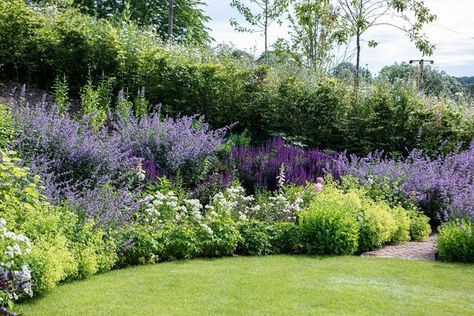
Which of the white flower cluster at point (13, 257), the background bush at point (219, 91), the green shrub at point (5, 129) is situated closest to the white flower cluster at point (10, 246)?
the white flower cluster at point (13, 257)

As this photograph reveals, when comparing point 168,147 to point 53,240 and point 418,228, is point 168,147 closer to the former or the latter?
point 53,240

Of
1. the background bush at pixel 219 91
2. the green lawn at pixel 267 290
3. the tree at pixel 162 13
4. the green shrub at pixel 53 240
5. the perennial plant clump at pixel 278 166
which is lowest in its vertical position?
the green lawn at pixel 267 290

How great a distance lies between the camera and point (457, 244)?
21.8ft

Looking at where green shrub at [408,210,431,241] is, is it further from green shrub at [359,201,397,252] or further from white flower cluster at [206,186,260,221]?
white flower cluster at [206,186,260,221]

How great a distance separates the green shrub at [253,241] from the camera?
254 inches

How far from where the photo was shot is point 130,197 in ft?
20.0

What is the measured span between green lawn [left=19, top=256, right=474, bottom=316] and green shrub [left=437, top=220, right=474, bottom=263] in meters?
0.38

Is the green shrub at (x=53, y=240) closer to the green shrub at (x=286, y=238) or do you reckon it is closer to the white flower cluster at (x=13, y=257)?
the white flower cluster at (x=13, y=257)

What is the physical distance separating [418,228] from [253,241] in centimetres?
272

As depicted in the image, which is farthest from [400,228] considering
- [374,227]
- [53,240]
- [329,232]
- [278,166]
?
[53,240]

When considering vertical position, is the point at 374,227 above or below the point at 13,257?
below

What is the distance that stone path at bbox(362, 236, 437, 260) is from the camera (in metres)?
6.92

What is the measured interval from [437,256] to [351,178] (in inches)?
79.5

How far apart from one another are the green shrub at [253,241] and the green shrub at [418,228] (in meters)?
2.41
